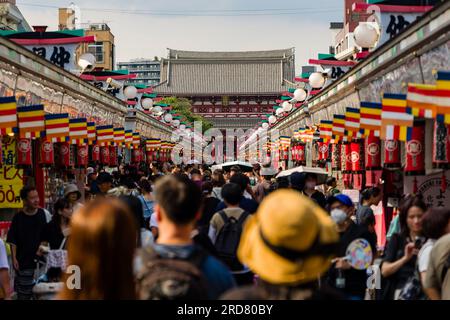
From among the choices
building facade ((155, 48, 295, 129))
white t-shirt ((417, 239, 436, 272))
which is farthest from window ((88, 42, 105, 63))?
white t-shirt ((417, 239, 436, 272))

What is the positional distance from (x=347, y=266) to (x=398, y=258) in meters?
0.44

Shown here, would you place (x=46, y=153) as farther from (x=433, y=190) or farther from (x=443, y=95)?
(x=443, y=95)

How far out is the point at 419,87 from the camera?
934 cm

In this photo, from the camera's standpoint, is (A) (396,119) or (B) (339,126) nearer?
(A) (396,119)

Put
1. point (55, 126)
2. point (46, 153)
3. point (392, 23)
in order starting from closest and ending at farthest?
point (392, 23)
point (55, 126)
point (46, 153)

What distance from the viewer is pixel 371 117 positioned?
13.3 m

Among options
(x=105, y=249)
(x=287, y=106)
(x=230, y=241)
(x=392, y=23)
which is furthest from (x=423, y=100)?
(x=287, y=106)

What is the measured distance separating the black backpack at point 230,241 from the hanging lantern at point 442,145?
293cm

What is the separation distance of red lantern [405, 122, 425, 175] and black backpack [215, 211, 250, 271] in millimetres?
3661

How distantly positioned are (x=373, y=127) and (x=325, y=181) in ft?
11.4

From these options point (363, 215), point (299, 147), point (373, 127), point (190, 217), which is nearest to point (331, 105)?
point (299, 147)

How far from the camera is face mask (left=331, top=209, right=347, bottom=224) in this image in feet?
26.3

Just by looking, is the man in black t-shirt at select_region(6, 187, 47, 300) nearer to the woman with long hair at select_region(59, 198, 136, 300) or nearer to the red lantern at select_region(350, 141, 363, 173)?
the woman with long hair at select_region(59, 198, 136, 300)
